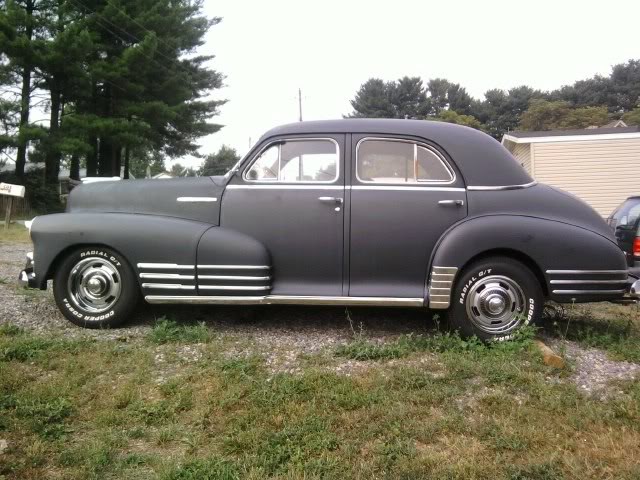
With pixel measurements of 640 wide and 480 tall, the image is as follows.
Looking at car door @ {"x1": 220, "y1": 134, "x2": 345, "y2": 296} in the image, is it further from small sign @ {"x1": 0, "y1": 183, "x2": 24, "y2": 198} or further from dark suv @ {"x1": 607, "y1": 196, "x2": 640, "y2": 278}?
small sign @ {"x1": 0, "y1": 183, "x2": 24, "y2": 198}

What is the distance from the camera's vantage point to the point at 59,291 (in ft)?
16.2

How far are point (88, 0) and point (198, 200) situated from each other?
935 inches

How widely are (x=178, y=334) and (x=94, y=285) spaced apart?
35.8 inches

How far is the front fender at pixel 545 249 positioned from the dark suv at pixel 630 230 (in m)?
1.37

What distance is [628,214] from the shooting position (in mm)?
7719

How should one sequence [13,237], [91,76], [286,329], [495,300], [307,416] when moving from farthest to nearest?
1. [91,76]
2. [13,237]
3. [286,329]
4. [495,300]
5. [307,416]

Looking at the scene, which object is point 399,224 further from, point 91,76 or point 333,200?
point 91,76

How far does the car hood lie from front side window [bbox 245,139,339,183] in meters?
0.38

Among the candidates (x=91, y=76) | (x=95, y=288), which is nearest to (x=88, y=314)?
(x=95, y=288)

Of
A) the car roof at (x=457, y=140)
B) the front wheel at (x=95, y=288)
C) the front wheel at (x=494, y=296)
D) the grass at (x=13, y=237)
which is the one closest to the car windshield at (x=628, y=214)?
the car roof at (x=457, y=140)

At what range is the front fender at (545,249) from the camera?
4.54 meters

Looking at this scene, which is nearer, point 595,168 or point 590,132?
point 595,168

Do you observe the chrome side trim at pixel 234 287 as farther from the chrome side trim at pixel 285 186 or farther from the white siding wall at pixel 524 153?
the white siding wall at pixel 524 153

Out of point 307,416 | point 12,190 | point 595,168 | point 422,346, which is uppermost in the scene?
point 595,168
